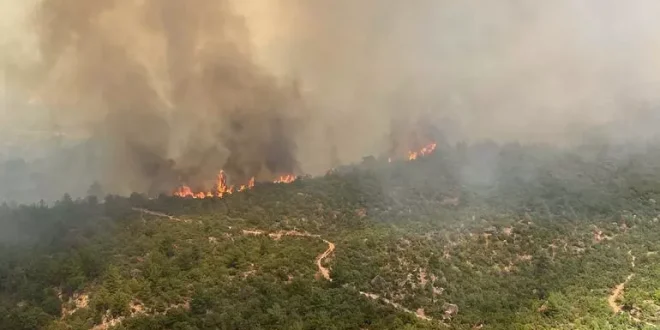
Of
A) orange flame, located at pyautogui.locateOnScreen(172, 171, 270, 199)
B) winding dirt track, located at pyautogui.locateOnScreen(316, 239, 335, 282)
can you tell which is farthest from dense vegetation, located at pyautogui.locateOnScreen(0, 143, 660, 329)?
orange flame, located at pyautogui.locateOnScreen(172, 171, 270, 199)

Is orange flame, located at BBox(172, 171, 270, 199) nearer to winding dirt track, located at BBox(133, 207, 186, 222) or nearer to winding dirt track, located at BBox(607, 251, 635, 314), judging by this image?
winding dirt track, located at BBox(133, 207, 186, 222)

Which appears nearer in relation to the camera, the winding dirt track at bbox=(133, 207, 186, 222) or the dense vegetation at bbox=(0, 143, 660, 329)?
the dense vegetation at bbox=(0, 143, 660, 329)

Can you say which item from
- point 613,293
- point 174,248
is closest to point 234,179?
point 174,248

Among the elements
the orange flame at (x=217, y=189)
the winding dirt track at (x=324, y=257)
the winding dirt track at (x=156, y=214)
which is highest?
the orange flame at (x=217, y=189)

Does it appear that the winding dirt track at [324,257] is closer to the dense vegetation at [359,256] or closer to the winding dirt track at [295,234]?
the winding dirt track at [295,234]

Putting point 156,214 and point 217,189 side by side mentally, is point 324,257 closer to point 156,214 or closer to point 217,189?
point 156,214

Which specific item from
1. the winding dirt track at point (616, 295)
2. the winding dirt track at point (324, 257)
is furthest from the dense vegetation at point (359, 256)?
the winding dirt track at point (324, 257)

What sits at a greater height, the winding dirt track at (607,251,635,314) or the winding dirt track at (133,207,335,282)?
the winding dirt track at (133,207,335,282)

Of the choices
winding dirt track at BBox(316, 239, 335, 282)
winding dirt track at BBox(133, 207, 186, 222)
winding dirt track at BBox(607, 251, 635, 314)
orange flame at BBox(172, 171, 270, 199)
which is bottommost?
winding dirt track at BBox(607, 251, 635, 314)

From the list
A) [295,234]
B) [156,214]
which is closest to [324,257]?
[295,234]
